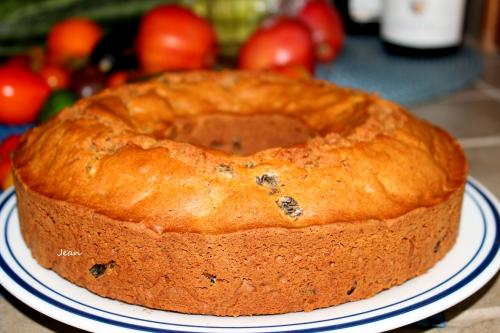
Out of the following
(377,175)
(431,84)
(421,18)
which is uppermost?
(377,175)

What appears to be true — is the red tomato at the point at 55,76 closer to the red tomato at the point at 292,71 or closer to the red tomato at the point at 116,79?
the red tomato at the point at 116,79

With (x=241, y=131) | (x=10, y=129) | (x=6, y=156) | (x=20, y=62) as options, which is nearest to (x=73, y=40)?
(x=20, y=62)

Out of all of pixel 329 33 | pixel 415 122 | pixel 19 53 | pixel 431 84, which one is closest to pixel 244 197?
pixel 415 122

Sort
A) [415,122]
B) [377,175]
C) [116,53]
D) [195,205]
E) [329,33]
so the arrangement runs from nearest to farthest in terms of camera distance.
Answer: [195,205], [377,175], [415,122], [116,53], [329,33]

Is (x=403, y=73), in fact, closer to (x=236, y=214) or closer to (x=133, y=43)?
(x=133, y=43)

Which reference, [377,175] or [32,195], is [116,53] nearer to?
[32,195]

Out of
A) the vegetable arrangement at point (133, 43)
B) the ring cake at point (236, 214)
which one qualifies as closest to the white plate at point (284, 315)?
the ring cake at point (236, 214)
